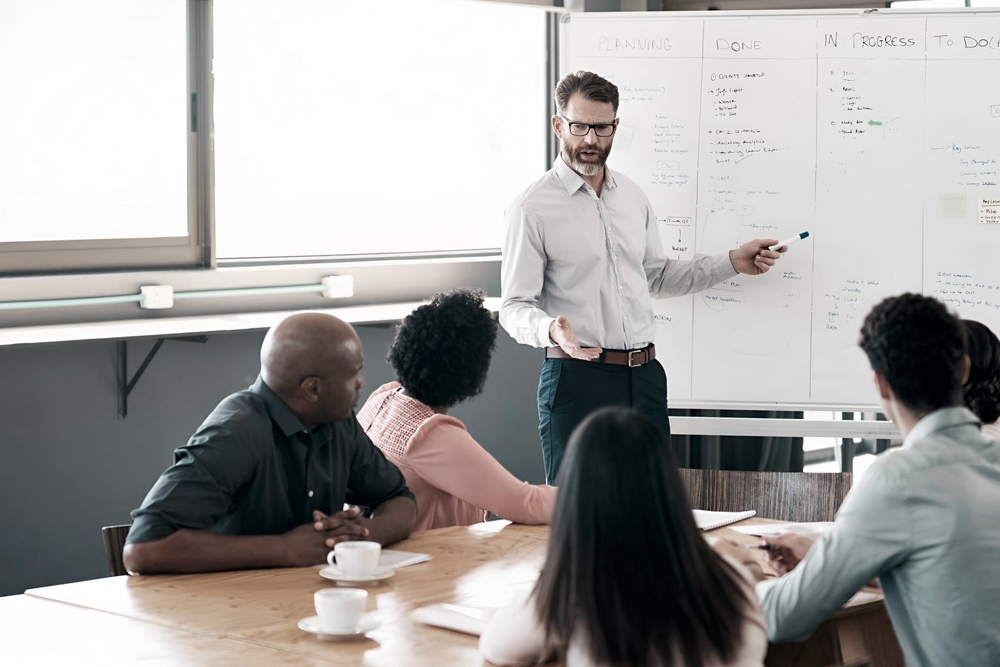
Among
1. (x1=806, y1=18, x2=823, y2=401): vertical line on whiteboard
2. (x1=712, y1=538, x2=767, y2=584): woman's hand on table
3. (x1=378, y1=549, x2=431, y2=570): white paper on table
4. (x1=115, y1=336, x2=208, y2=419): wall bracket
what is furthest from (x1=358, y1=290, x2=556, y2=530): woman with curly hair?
(x1=806, y1=18, x2=823, y2=401): vertical line on whiteboard

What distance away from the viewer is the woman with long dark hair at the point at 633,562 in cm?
131

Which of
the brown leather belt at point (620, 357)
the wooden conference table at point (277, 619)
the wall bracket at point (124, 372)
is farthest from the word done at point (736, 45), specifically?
the wall bracket at point (124, 372)

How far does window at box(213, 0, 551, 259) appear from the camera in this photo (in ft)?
13.2

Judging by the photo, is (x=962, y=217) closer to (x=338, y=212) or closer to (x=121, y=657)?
(x=338, y=212)

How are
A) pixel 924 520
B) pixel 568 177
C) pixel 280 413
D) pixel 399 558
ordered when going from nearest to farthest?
pixel 924 520
pixel 399 558
pixel 280 413
pixel 568 177

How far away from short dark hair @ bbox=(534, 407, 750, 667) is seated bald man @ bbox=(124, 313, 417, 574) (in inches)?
36.8

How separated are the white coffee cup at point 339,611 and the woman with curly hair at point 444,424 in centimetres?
77

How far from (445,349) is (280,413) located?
0.53 meters

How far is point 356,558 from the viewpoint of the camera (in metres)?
1.97

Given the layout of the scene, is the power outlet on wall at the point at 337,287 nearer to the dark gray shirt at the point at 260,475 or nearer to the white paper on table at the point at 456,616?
the dark gray shirt at the point at 260,475

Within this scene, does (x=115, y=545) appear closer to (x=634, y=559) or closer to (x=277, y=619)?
(x=277, y=619)

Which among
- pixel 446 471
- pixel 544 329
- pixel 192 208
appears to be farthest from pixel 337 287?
pixel 446 471

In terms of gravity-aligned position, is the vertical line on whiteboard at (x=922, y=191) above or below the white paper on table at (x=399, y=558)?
above

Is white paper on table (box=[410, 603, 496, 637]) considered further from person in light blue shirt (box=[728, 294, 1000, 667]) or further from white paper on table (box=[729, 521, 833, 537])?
white paper on table (box=[729, 521, 833, 537])
